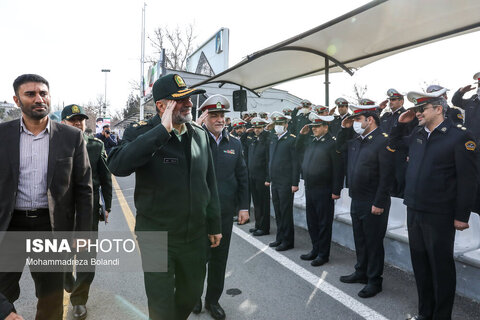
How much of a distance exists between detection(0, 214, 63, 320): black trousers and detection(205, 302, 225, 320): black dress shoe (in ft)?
4.69

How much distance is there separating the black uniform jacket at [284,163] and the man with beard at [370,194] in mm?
1514

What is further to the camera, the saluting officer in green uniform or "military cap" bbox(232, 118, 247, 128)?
"military cap" bbox(232, 118, 247, 128)

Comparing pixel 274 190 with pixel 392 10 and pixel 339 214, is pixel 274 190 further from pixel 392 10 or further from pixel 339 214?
pixel 392 10

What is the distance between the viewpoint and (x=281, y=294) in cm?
379

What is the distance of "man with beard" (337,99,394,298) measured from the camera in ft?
12.9

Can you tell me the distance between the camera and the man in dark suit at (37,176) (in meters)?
2.45

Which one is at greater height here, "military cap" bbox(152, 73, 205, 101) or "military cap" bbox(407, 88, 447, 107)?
"military cap" bbox(407, 88, 447, 107)

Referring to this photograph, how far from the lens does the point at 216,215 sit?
2.83 meters

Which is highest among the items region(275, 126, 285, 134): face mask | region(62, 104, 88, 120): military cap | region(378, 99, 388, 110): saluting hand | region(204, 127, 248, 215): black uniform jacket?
region(378, 99, 388, 110): saluting hand

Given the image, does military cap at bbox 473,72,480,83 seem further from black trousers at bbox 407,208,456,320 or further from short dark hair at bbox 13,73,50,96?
short dark hair at bbox 13,73,50,96

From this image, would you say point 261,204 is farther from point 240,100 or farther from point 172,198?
point 240,100

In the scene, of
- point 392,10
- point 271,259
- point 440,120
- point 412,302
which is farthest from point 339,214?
point 392,10

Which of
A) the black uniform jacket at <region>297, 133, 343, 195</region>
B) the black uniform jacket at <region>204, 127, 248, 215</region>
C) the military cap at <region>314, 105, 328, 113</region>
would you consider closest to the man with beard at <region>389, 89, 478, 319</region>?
the black uniform jacket at <region>297, 133, 343, 195</region>

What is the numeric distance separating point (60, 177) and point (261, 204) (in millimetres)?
4513
